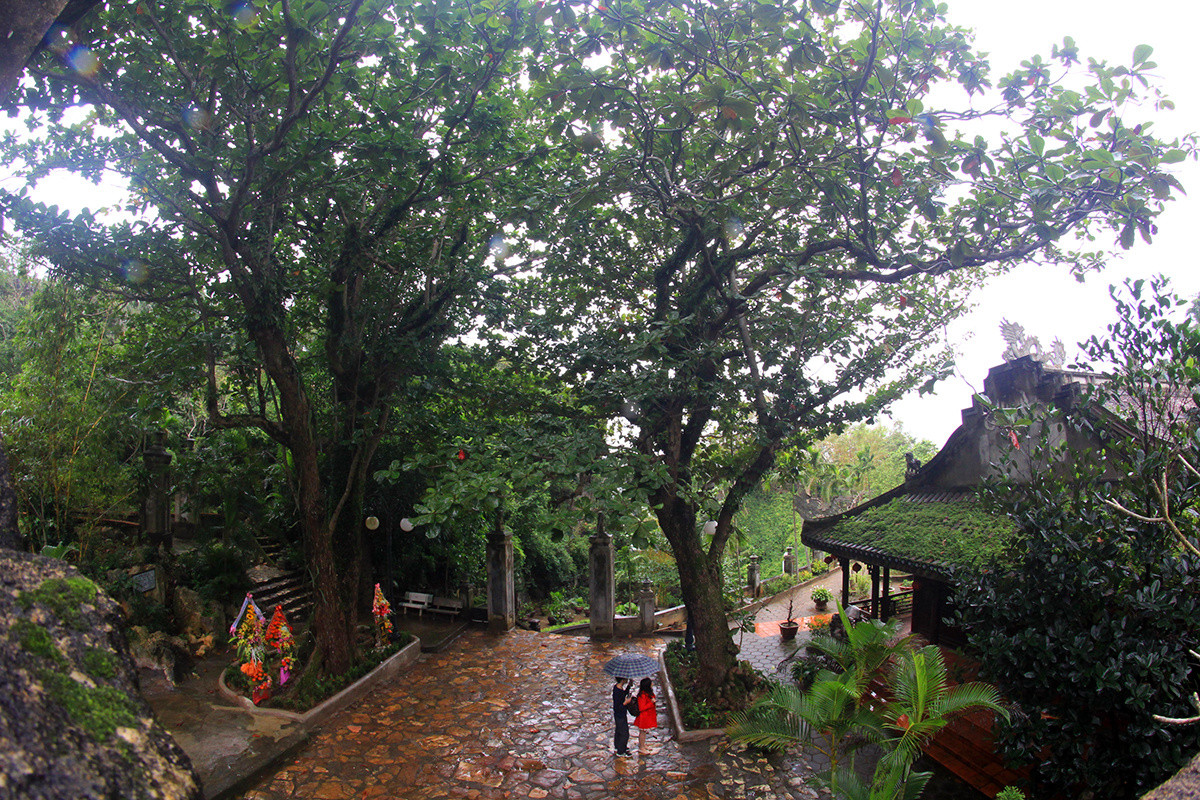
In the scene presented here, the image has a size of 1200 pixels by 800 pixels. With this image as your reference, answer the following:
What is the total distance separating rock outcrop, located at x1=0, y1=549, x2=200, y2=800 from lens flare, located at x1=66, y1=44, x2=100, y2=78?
835 centimetres

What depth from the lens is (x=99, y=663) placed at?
1.89 meters

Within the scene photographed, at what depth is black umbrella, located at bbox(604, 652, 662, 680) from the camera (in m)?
9.69

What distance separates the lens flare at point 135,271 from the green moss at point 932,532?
12.8m

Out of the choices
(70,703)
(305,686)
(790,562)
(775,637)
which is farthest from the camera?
(790,562)

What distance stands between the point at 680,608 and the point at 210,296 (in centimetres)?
1392

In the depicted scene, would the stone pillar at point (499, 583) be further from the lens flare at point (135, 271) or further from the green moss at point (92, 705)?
the green moss at point (92, 705)

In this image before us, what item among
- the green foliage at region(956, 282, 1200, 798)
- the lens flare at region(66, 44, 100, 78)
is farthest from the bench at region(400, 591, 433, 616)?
the green foliage at region(956, 282, 1200, 798)

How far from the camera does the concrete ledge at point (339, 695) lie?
10453 mm

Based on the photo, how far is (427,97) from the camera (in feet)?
30.2

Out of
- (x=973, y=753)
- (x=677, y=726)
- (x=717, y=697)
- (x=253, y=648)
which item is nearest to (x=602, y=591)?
(x=717, y=697)

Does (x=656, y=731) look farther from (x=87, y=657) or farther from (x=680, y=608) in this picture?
(x=87, y=657)

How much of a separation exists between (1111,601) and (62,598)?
26.3ft

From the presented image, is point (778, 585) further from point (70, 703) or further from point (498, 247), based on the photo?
point (70, 703)

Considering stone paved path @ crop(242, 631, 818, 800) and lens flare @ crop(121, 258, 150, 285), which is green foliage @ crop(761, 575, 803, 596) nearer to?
stone paved path @ crop(242, 631, 818, 800)
